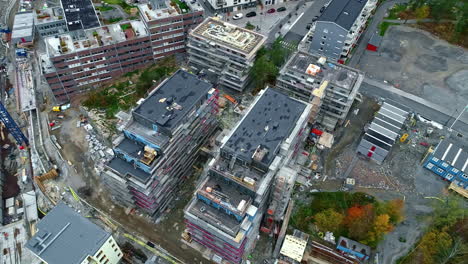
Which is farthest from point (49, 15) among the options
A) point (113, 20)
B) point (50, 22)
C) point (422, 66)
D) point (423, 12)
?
point (423, 12)

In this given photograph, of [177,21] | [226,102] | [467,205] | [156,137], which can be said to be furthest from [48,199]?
[467,205]

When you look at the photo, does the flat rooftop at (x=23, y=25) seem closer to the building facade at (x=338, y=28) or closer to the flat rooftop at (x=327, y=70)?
the flat rooftop at (x=327, y=70)

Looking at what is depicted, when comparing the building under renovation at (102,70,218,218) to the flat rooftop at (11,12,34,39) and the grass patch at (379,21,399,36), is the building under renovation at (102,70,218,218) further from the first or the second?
the flat rooftop at (11,12,34,39)

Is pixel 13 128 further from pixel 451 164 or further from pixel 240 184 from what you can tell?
pixel 451 164

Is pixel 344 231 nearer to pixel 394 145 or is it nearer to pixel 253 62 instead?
pixel 394 145

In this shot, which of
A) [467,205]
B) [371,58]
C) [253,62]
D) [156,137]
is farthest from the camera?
[371,58]

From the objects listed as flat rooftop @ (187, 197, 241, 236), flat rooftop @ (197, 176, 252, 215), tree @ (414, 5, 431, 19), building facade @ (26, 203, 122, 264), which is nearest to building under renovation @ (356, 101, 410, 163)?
flat rooftop @ (197, 176, 252, 215)
